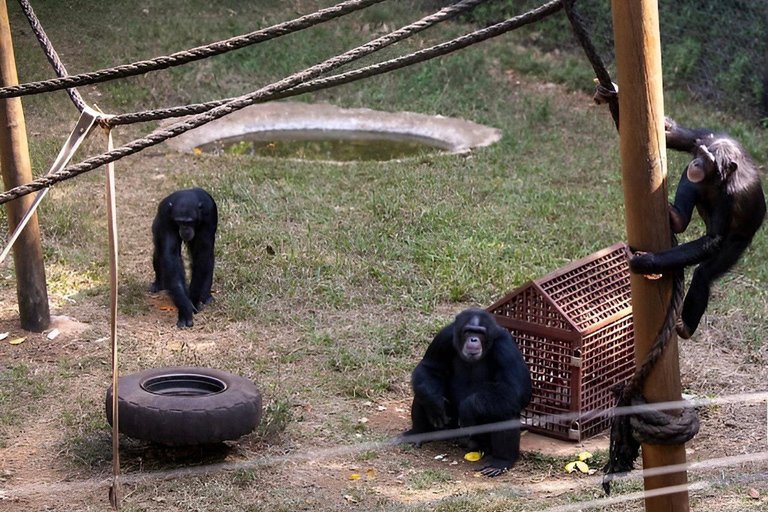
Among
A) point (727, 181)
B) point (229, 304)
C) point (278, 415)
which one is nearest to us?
point (727, 181)

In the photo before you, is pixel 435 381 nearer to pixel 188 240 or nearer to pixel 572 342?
pixel 572 342

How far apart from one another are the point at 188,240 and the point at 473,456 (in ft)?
10.7

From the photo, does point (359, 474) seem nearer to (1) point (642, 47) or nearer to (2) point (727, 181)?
(2) point (727, 181)

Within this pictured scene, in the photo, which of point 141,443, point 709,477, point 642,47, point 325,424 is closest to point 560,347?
point 709,477

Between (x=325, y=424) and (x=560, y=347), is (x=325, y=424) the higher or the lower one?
the lower one

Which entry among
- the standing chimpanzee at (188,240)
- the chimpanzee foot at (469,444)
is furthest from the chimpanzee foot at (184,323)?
the chimpanzee foot at (469,444)

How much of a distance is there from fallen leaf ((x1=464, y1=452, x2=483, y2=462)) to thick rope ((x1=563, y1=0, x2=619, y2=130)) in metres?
2.73

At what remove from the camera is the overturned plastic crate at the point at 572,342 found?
560 cm

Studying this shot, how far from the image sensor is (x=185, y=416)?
4953mm

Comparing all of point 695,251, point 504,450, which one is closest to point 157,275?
point 504,450

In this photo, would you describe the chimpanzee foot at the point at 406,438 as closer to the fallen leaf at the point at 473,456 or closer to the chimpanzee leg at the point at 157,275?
the fallen leaf at the point at 473,456

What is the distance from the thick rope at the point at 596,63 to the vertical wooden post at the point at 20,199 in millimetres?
4603

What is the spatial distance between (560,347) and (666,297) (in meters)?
2.65

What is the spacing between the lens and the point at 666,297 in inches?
120
